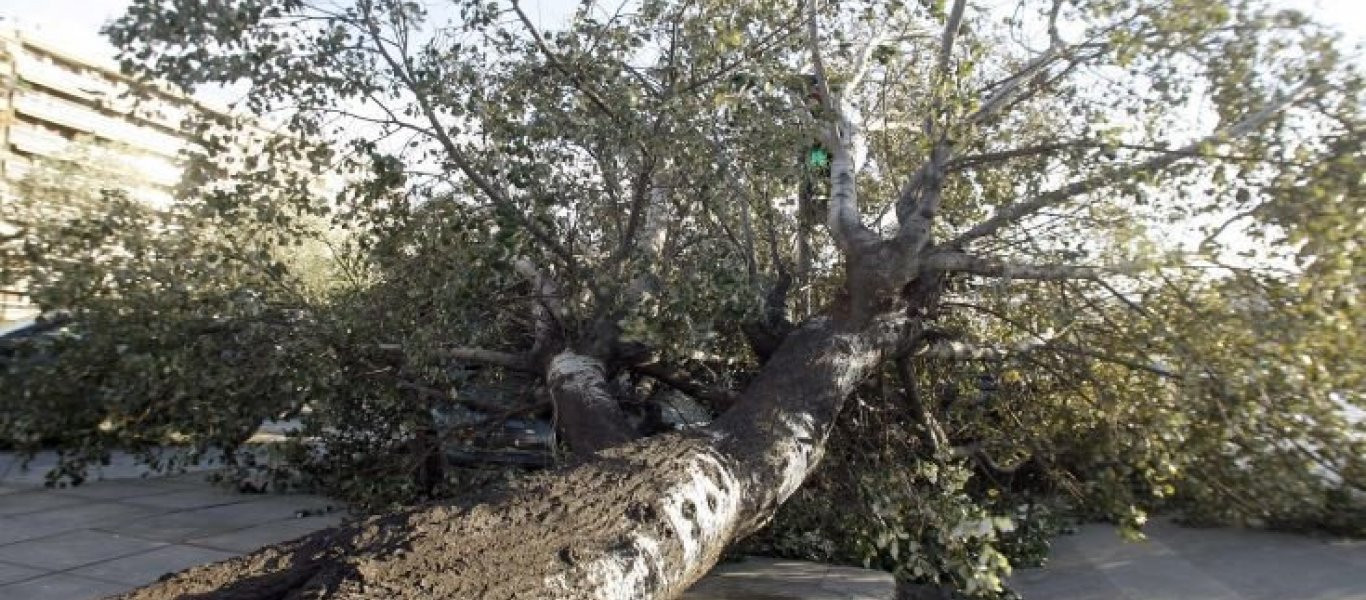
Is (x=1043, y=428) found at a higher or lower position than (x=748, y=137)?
lower

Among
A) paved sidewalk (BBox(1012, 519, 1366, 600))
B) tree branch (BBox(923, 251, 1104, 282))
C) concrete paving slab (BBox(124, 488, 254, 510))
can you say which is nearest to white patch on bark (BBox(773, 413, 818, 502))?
tree branch (BBox(923, 251, 1104, 282))

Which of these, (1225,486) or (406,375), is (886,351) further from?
(406,375)

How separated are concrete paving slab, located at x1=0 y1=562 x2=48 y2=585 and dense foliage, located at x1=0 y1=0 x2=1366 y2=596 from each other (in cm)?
85

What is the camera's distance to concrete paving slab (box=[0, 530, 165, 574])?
5934 millimetres

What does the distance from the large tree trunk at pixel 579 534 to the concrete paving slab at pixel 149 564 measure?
2441 millimetres

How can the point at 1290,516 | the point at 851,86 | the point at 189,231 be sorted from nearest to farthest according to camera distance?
the point at 189,231, the point at 1290,516, the point at 851,86

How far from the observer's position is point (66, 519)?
7.25 metres

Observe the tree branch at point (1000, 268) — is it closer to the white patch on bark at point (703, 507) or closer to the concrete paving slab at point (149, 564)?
the white patch on bark at point (703, 507)

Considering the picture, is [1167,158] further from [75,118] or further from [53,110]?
[75,118]

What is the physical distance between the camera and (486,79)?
6758 millimetres

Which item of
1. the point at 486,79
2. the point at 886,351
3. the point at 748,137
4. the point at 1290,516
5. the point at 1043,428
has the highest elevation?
the point at 486,79

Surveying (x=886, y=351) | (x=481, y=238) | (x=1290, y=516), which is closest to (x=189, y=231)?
(x=481, y=238)

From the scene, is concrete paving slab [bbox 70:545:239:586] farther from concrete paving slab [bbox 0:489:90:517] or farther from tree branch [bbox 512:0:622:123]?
tree branch [bbox 512:0:622:123]

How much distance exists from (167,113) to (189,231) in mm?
775
